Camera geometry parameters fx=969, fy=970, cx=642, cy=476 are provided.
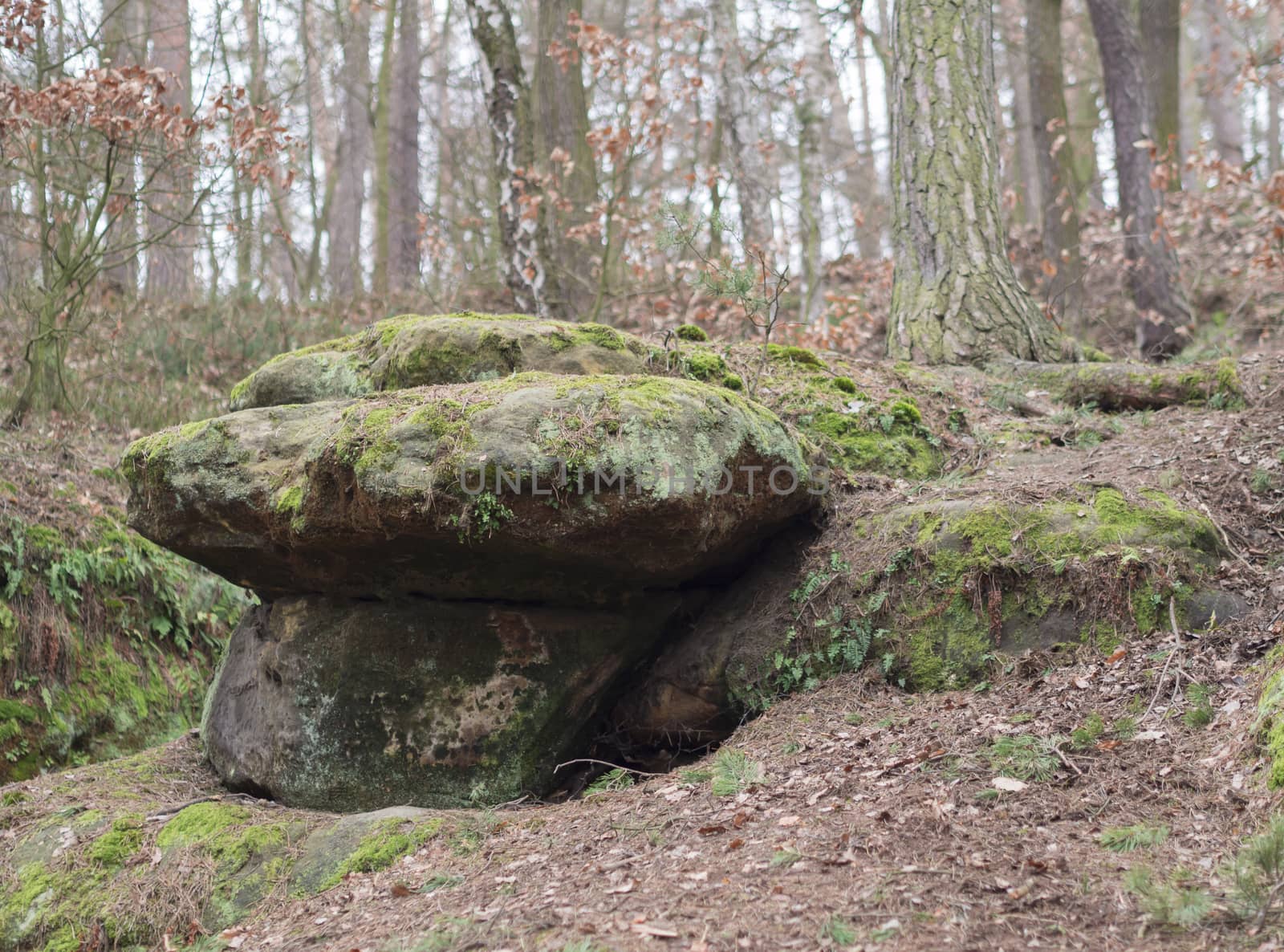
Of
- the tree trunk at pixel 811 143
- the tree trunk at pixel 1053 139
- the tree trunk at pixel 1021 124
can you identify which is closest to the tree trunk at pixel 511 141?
the tree trunk at pixel 811 143

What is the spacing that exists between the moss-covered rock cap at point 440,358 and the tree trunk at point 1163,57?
Result: 1119 centimetres

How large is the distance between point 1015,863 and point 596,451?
236 centimetres

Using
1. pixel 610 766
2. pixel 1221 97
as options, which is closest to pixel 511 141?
pixel 610 766

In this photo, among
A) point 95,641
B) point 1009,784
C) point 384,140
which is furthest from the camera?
point 384,140

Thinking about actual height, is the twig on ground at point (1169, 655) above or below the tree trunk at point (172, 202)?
below

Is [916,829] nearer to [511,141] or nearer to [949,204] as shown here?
[949,204]

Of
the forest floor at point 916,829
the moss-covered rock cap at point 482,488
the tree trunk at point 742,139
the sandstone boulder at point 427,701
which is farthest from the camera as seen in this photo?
the tree trunk at point 742,139

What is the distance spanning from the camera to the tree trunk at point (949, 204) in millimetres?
7957

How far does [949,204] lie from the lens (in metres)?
8.14

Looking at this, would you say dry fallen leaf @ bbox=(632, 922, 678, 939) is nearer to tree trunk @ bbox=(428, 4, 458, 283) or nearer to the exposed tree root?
the exposed tree root

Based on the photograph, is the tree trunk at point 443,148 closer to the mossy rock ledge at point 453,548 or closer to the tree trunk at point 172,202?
the tree trunk at point 172,202

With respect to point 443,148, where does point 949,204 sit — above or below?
below

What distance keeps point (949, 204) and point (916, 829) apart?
6.13m

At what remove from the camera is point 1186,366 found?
7191mm
